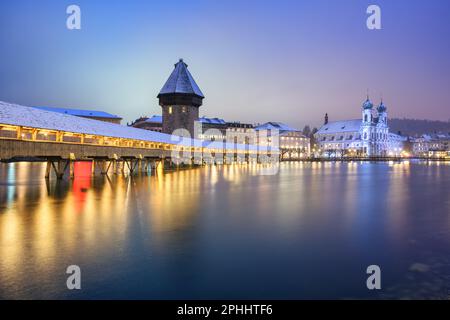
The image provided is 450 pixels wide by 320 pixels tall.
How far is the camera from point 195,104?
205ft

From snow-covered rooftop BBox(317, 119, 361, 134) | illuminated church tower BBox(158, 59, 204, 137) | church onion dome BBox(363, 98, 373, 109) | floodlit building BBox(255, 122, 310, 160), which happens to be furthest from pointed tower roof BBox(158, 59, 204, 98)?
snow-covered rooftop BBox(317, 119, 361, 134)

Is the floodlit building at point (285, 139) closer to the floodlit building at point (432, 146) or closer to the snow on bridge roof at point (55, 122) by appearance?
the floodlit building at point (432, 146)

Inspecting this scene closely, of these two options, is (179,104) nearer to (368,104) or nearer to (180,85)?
(180,85)

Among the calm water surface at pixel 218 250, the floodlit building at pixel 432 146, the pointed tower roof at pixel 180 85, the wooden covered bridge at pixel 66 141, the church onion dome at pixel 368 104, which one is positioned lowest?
the calm water surface at pixel 218 250

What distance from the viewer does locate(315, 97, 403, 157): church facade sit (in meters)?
141

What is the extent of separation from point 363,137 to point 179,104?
10286 cm

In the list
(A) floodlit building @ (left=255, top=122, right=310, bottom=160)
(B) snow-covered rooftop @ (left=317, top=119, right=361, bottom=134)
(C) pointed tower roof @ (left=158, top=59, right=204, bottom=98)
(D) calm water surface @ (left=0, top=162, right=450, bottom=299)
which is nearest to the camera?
(D) calm water surface @ (left=0, top=162, right=450, bottom=299)

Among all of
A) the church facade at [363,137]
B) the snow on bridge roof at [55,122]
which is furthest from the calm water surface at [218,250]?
the church facade at [363,137]

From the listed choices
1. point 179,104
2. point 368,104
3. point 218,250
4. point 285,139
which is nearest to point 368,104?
point 368,104

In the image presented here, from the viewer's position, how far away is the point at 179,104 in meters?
61.5

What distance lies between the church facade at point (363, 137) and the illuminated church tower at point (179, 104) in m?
100

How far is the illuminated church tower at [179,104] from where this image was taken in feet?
201

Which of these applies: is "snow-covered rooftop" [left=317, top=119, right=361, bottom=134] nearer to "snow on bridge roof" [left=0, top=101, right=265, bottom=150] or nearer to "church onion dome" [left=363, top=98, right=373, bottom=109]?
"church onion dome" [left=363, top=98, right=373, bottom=109]

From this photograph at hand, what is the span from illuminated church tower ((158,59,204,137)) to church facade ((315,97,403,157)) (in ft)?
329
